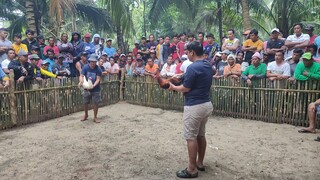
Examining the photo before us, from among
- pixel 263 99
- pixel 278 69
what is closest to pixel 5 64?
pixel 263 99

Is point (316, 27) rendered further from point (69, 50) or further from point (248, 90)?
point (69, 50)

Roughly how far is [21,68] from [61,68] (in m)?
1.69

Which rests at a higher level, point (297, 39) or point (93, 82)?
point (297, 39)

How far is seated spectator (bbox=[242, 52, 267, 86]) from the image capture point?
22.7ft

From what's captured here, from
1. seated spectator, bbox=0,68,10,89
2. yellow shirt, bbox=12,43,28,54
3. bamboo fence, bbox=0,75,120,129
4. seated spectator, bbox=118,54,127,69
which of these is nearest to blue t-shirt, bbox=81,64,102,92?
bamboo fence, bbox=0,75,120,129

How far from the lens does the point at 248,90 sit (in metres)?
7.04

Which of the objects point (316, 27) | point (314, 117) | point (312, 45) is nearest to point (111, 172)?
point (314, 117)

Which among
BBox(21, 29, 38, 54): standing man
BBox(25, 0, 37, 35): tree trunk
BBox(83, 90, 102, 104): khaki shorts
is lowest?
BBox(83, 90, 102, 104): khaki shorts

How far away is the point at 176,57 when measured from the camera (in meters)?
9.84

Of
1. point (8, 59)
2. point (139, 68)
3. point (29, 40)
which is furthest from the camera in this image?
point (139, 68)

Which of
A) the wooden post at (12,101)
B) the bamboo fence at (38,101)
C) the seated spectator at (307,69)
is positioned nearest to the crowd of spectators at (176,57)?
the seated spectator at (307,69)

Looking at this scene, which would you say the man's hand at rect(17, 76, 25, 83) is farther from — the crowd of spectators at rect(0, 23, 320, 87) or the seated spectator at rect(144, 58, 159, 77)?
the seated spectator at rect(144, 58, 159, 77)

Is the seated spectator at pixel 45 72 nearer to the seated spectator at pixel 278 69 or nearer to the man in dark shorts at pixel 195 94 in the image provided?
the man in dark shorts at pixel 195 94

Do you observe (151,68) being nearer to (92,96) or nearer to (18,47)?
(92,96)
